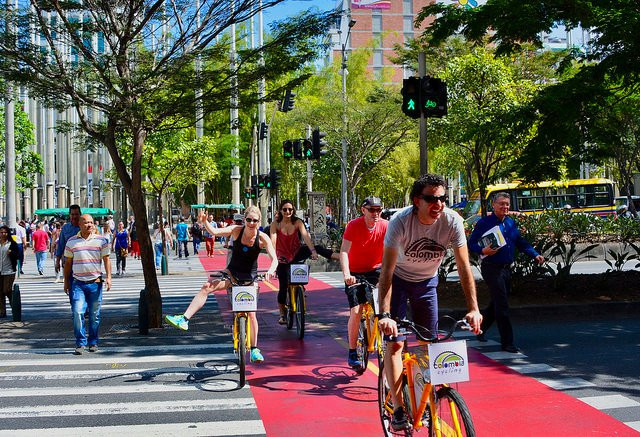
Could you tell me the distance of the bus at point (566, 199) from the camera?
4150 centimetres

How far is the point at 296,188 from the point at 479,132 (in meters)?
55.9

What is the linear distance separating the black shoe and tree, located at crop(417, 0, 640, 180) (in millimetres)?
8828

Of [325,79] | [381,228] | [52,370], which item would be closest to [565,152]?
[381,228]

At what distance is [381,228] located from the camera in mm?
8375

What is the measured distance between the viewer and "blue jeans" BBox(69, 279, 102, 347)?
995 centimetres

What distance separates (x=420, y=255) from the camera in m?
5.28

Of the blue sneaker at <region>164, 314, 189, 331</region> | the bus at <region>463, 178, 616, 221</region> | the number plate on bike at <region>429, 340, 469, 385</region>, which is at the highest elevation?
the bus at <region>463, 178, 616, 221</region>

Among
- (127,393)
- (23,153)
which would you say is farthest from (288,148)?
(23,153)

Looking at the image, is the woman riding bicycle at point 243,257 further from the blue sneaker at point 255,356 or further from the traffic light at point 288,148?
the traffic light at point 288,148

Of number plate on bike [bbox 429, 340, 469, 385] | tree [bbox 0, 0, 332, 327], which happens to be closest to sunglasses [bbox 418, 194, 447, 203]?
number plate on bike [bbox 429, 340, 469, 385]

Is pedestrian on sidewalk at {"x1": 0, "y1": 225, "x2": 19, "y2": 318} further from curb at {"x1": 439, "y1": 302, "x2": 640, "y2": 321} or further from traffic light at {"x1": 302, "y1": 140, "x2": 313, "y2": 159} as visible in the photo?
traffic light at {"x1": 302, "y1": 140, "x2": 313, "y2": 159}

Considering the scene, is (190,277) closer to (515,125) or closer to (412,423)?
(515,125)

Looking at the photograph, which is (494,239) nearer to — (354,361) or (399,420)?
(354,361)

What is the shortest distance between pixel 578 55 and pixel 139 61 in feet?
25.1
